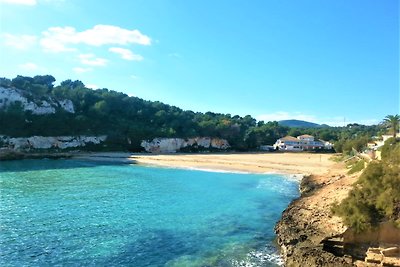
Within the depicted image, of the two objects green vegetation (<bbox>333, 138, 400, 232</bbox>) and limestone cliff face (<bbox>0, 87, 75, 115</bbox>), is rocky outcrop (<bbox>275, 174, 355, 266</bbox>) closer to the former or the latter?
green vegetation (<bbox>333, 138, 400, 232</bbox>)

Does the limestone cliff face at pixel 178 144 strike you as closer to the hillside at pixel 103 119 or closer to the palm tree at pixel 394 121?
the hillside at pixel 103 119

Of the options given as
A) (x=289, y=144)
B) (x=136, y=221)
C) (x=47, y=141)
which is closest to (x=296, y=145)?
(x=289, y=144)

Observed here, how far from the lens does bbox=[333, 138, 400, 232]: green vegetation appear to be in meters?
14.3

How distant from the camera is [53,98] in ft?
287

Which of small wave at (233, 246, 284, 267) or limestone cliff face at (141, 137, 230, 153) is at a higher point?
limestone cliff face at (141, 137, 230, 153)

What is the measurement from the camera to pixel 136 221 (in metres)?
22.8

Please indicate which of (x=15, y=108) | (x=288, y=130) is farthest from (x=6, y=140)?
(x=288, y=130)

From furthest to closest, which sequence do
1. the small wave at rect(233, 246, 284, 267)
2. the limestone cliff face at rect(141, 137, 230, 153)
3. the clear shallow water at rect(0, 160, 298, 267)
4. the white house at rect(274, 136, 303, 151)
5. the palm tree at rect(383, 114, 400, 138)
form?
1. the white house at rect(274, 136, 303, 151)
2. the limestone cliff face at rect(141, 137, 230, 153)
3. the palm tree at rect(383, 114, 400, 138)
4. the clear shallow water at rect(0, 160, 298, 267)
5. the small wave at rect(233, 246, 284, 267)

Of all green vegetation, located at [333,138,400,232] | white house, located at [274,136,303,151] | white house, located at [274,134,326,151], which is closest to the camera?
green vegetation, located at [333,138,400,232]

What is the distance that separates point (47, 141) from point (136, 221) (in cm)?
5942

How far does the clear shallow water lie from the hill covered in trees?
1540 inches

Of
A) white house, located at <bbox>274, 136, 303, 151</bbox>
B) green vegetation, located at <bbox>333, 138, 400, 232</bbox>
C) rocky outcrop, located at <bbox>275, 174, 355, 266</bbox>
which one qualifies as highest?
white house, located at <bbox>274, 136, 303, 151</bbox>

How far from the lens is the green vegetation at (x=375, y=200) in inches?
562

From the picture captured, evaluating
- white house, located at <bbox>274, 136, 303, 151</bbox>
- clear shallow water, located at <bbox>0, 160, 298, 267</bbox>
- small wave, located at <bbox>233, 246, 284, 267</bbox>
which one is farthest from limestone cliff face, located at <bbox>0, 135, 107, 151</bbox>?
small wave, located at <bbox>233, 246, 284, 267</bbox>
